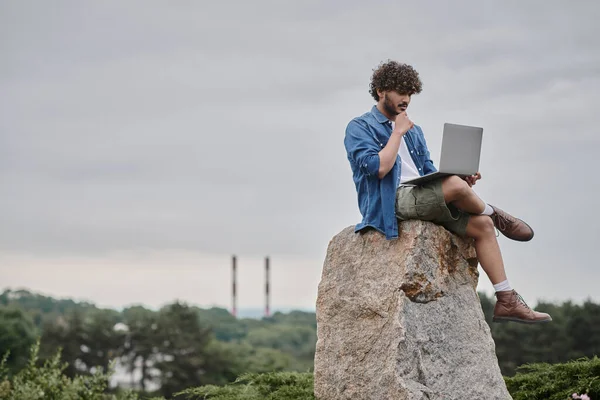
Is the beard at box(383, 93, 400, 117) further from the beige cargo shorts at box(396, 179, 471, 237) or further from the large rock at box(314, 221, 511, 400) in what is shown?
the large rock at box(314, 221, 511, 400)

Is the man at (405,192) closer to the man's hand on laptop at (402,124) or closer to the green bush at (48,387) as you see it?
the man's hand on laptop at (402,124)

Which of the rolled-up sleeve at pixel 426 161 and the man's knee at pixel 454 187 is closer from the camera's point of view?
the man's knee at pixel 454 187

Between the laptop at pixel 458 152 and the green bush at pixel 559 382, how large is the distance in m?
3.42

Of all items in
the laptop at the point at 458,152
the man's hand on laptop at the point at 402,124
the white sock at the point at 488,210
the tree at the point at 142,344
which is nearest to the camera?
the laptop at the point at 458,152

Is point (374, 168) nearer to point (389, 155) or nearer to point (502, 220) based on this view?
point (389, 155)

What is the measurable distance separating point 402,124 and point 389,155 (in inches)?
15.6

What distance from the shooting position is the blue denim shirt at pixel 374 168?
7453 millimetres

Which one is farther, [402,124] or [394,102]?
[394,102]

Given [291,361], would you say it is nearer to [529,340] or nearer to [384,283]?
[529,340]

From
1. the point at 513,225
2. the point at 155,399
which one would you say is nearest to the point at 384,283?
the point at 513,225

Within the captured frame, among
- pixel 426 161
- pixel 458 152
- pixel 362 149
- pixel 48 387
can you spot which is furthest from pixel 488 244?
pixel 48 387

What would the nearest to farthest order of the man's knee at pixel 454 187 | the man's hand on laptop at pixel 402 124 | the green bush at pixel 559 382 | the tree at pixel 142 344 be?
the man's knee at pixel 454 187, the man's hand on laptop at pixel 402 124, the green bush at pixel 559 382, the tree at pixel 142 344

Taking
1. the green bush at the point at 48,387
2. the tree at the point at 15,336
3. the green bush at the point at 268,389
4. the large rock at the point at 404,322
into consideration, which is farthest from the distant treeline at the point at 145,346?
the large rock at the point at 404,322

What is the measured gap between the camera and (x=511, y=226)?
7.79 metres
